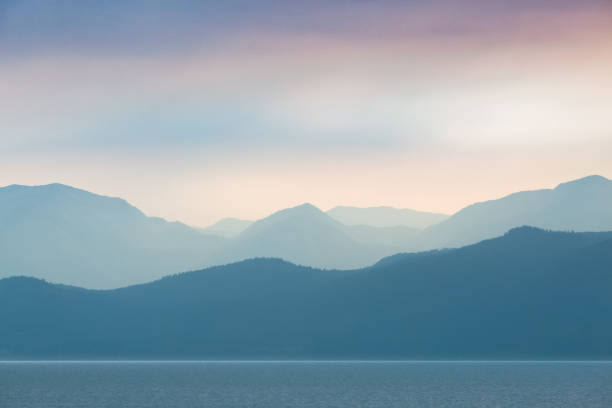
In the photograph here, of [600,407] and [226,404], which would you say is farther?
[226,404]

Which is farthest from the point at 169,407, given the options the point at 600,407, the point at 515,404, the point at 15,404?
the point at 600,407

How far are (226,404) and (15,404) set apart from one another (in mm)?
38712

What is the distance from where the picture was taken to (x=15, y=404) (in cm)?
19388

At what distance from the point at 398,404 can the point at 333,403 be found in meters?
11.9

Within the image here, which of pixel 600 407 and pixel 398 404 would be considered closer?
pixel 600 407

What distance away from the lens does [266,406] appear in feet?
620

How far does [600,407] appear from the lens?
181 meters

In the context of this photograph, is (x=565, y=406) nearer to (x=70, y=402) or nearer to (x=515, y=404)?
(x=515, y=404)

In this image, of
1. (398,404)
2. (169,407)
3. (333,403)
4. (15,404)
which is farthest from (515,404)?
(15,404)

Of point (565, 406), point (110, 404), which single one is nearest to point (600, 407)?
point (565, 406)

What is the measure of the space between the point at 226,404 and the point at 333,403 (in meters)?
19.8

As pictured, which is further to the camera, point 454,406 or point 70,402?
point 70,402

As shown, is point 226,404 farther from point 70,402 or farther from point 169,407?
point 70,402

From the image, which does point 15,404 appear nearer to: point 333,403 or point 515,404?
point 333,403
